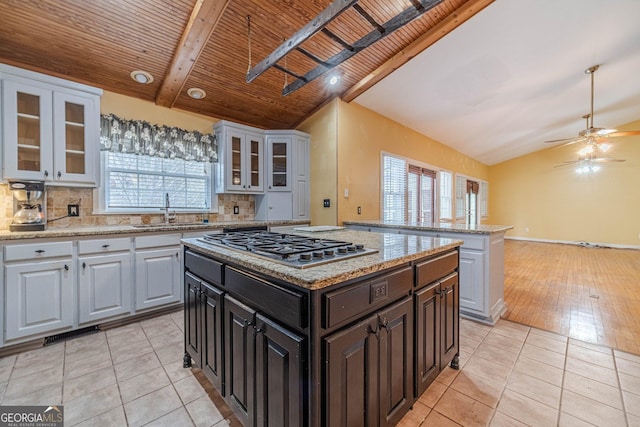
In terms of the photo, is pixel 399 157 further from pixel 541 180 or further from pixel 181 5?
pixel 541 180

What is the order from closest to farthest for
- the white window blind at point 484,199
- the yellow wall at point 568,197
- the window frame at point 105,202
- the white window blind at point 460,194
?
1. the window frame at point 105,202
2. the yellow wall at point 568,197
3. the white window blind at point 460,194
4. the white window blind at point 484,199

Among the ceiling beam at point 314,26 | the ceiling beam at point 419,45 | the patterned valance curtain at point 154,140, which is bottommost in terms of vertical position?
the patterned valance curtain at point 154,140

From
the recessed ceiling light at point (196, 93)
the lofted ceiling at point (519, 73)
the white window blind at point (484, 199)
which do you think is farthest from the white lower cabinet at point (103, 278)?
the white window blind at point (484, 199)

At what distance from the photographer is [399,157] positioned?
191 inches

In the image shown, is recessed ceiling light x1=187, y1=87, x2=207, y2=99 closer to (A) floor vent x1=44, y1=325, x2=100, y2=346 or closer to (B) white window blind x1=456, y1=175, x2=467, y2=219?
(A) floor vent x1=44, y1=325, x2=100, y2=346

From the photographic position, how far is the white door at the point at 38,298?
204 cm

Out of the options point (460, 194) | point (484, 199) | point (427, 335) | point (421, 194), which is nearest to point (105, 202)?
point (427, 335)

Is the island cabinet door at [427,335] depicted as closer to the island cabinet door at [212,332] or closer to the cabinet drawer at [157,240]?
the island cabinet door at [212,332]

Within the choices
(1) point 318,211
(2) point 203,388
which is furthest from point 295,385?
(1) point 318,211

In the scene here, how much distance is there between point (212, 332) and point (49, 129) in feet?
8.09

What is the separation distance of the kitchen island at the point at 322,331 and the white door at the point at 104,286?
1.32m

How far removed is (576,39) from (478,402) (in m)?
4.16

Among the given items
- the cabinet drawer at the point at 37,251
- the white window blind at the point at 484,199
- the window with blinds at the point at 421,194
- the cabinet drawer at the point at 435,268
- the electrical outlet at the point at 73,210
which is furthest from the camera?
the white window blind at the point at 484,199

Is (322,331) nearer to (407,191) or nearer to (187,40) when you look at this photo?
(187,40)
